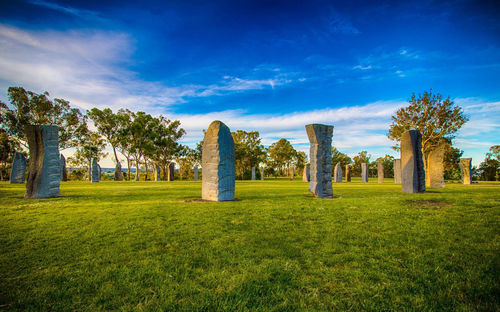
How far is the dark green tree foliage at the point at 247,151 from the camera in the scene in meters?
37.8

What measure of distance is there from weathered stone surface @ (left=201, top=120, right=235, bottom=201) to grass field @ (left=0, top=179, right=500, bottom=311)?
3.17 metres

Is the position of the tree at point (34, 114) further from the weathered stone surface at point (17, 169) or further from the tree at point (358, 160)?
the tree at point (358, 160)

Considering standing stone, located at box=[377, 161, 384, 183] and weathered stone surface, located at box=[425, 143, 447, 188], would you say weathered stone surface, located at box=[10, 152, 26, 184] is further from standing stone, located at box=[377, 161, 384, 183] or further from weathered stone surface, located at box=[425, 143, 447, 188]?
standing stone, located at box=[377, 161, 384, 183]

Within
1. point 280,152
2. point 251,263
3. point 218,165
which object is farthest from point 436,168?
point 280,152

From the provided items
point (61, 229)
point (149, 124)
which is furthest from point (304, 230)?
point (149, 124)

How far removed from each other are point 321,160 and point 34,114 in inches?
1332

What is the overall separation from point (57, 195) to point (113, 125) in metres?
24.0

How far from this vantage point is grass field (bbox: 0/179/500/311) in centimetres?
221

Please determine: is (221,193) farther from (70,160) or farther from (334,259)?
(70,160)

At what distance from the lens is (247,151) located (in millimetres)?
38094

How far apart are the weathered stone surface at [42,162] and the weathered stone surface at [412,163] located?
→ 16.1 metres

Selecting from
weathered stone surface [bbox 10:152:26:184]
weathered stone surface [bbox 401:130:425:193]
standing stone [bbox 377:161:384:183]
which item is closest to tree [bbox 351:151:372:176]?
standing stone [bbox 377:161:384:183]

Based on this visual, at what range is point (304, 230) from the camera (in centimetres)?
462

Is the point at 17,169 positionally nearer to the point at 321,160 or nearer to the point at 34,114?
the point at 34,114
